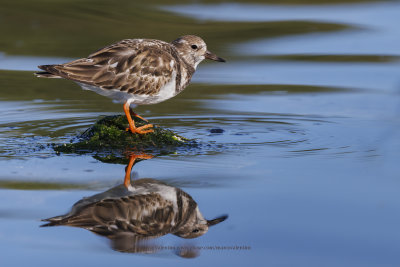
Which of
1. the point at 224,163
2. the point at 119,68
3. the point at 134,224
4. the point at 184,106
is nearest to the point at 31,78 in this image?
the point at 184,106

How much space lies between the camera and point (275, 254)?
498 centimetres

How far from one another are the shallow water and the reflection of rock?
11 cm

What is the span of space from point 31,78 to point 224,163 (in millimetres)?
5193

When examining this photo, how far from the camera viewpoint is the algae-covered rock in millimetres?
7680

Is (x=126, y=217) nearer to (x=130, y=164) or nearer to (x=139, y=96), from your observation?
(x=130, y=164)

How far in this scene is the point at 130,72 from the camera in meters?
8.23

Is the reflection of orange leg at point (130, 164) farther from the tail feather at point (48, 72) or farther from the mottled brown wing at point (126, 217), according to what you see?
the tail feather at point (48, 72)

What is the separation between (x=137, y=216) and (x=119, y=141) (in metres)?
2.42

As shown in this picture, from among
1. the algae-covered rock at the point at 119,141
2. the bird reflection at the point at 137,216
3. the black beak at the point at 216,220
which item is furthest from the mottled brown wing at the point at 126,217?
the algae-covered rock at the point at 119,141

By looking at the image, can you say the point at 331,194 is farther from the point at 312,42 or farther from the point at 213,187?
the point at 312,42

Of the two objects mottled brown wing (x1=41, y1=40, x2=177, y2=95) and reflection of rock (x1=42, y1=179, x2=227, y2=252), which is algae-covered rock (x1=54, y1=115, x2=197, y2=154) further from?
reflection of rock (x1=42, y1=179, x2=227, y2=252)

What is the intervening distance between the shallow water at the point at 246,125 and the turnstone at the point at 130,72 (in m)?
0.62

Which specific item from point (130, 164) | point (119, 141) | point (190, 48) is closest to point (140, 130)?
point (119, 141)

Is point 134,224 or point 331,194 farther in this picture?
point 331,194
